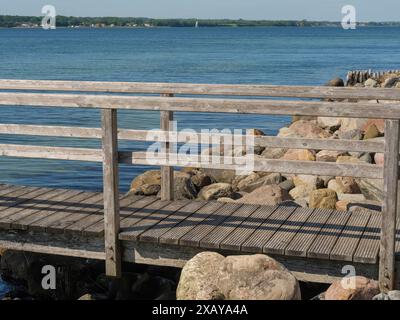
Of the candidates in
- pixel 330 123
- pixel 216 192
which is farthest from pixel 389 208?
pixel 330 123

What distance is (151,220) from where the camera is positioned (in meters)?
7.42

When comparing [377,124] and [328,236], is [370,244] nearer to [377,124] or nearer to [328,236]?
[328,236]

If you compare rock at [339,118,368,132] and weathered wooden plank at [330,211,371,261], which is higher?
weathered wooden plank at [330,211,371,261]

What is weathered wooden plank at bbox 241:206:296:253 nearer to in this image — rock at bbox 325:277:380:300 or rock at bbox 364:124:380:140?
rock at bbox 325:277:380:300

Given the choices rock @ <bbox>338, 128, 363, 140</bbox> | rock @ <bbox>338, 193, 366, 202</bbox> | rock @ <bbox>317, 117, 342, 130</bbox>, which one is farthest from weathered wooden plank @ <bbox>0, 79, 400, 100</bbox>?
rock @ <bbox>317, 117, 342, 130</bbox>

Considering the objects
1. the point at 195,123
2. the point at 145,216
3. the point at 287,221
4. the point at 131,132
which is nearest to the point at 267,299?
the point at 287,221

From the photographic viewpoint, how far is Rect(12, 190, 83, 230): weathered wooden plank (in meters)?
7.35

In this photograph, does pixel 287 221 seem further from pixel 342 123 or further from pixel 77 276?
pixel 342 123

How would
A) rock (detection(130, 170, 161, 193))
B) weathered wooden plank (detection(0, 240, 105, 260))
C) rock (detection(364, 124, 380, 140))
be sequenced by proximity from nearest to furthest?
weathered wooden plank (detection(0, 240, 105, 260))
rock (detection(130, 170, 161, 193))
rock (detection(364, 124, 380, 140))

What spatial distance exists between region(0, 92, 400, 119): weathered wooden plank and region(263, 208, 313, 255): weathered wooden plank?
3.82 feet

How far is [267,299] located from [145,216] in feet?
6.79

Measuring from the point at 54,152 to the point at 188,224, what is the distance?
149cm

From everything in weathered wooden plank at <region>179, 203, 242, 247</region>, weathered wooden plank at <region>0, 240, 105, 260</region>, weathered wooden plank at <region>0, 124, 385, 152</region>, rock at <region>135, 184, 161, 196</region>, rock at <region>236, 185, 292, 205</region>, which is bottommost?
rock at <region>135, 184, 161, 196</region>

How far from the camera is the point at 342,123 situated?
17.7m
